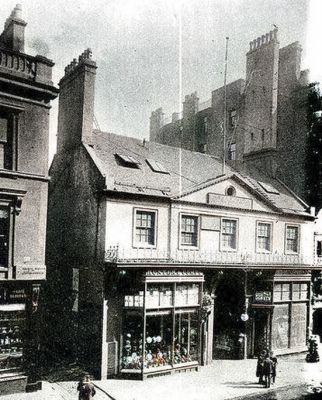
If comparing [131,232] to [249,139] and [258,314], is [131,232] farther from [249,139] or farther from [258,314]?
[249,139]

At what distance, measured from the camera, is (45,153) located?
51.8 ft

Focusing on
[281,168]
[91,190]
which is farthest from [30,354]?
[281,168]

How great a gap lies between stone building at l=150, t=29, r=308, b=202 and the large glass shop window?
18.0 metres

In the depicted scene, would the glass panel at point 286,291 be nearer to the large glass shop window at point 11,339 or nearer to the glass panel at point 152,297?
the glass panel at point 152,297

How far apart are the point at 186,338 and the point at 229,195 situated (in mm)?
7717

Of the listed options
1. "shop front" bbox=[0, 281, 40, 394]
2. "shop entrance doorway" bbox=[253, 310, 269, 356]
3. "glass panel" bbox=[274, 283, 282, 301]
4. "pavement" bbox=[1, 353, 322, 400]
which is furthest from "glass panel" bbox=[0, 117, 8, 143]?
"glass panel" bbox=[274, 283, 282, 301]

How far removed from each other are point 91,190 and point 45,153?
134 inches

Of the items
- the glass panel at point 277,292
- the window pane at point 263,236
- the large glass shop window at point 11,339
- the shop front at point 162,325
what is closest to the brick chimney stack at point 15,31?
the large glass shop window at point 11,339

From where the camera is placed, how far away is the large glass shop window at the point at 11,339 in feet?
47.9

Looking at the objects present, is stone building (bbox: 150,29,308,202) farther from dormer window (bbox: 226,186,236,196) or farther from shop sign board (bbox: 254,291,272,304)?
shop sign board (bbox: 254,291,272,304)

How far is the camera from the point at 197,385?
52.5ft

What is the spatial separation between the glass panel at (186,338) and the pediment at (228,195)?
5629 millimetres

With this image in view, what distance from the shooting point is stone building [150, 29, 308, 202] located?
28.1m

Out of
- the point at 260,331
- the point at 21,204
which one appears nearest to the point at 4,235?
the point at 21,204
